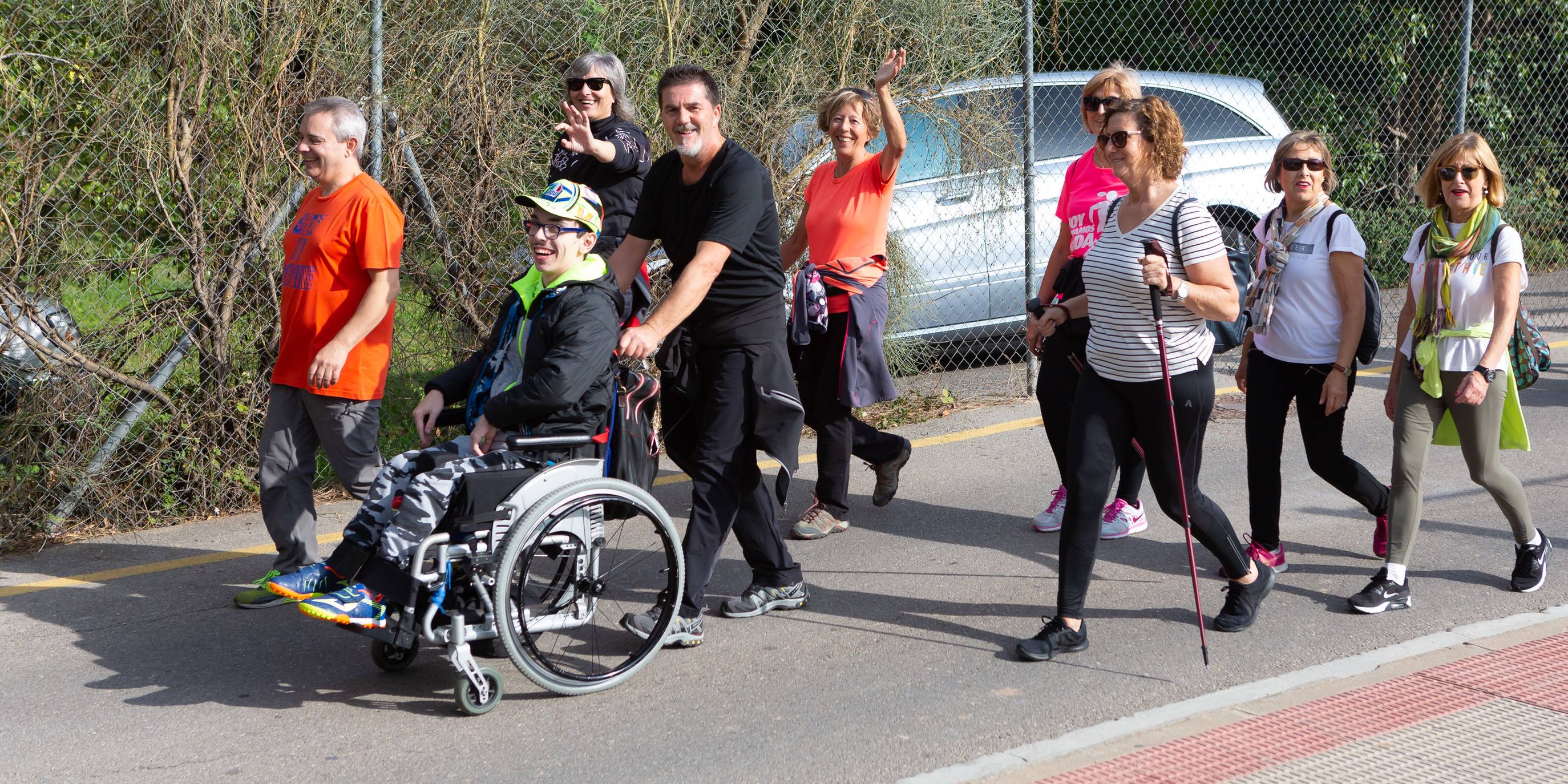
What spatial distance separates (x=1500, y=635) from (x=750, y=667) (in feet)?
8.14

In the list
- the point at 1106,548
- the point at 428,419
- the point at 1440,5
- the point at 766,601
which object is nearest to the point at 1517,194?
the point at 1440,5

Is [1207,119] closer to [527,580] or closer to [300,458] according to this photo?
[300,458]

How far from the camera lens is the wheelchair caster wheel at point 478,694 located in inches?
157

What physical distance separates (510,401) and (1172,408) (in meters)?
2.02

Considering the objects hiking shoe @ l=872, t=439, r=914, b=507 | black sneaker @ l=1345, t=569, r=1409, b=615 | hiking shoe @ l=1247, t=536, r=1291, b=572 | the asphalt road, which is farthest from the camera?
hiking shoe @ l=872, t=439, r=914, b=507

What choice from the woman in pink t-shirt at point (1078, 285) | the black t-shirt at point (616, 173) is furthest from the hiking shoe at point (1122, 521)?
the black t-shirt at point (616, 173)

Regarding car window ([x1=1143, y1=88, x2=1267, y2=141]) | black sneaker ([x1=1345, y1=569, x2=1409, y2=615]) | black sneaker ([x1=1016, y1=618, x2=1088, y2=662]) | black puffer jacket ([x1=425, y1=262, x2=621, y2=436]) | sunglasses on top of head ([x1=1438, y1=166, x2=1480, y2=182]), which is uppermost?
car window ([x1=1143, y1=88, x2=1267, y2=141])

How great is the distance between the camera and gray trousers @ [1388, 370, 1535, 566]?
4934 mm

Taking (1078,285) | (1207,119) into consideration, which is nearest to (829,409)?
(1078,285)

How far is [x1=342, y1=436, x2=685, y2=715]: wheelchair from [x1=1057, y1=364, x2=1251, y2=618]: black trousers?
1.27 metres

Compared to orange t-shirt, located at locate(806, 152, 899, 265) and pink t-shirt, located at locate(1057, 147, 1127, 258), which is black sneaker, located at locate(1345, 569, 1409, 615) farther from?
orange t-shirt, located at locate(806, 152, 899, 265)

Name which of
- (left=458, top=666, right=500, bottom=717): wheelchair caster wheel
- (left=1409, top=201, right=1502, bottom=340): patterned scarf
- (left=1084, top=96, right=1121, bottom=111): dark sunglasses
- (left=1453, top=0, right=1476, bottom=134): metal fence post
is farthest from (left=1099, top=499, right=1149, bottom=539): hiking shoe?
(left=1453, top=0, right=1476, bottom=134): metal fence post

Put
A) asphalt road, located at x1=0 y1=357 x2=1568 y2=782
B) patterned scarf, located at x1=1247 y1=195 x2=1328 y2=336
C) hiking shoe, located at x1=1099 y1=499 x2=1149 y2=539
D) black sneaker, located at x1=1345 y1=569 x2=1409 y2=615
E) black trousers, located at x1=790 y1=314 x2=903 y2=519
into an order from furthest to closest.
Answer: black trousers, located at x1=790 y1=314 x2=903 y2=519 → hiking shoe, located at x1=1099 y1=499 x2=1149 y2=539 → patterned scarf, located at x1=1247 y1=195 x2=1328 y2=336 → black sneaker, located at x1=1345 y1=569 x2=1409 y2=615 → asphalt road, located at x1=0 y1=357 x2=1568 y2=782

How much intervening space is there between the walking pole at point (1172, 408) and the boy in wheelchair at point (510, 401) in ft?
5.46
